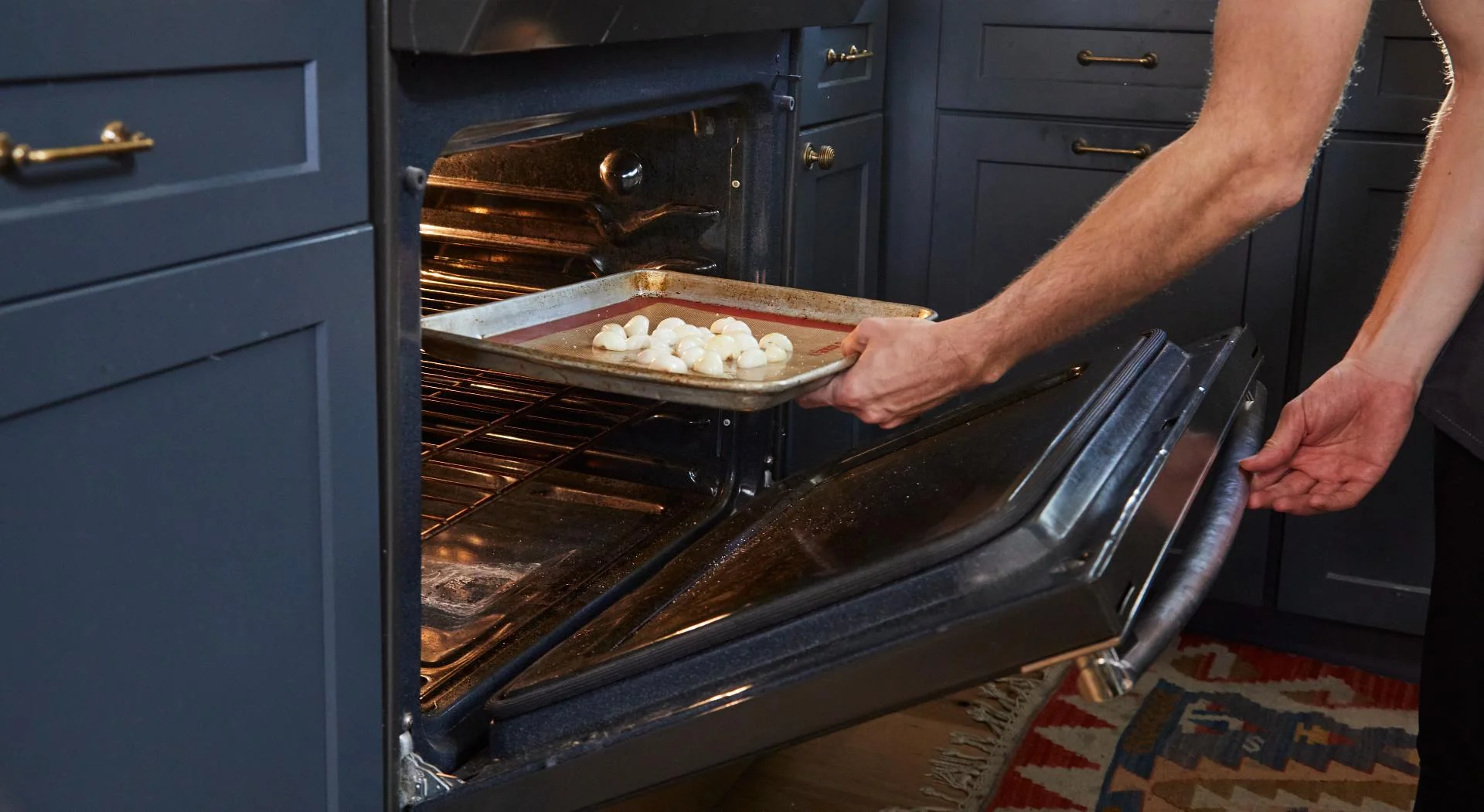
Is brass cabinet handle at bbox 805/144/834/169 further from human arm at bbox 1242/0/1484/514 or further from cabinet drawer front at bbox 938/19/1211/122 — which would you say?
human arm at bbox 1242/0/1484/514

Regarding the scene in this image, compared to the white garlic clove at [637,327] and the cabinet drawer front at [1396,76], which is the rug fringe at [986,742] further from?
the cabinet drawer front at [1396,76]

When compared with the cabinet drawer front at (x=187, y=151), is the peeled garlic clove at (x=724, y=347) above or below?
below

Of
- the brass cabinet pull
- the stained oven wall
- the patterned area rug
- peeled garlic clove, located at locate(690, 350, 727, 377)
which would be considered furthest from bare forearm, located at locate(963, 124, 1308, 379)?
the brass cabinet pull

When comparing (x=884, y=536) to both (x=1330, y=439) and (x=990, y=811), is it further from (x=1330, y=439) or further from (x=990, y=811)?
(x=990, y=811)

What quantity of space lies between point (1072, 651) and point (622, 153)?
3.08 ft

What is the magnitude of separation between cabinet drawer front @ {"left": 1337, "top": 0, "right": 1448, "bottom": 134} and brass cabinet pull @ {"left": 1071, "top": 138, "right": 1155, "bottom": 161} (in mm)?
270

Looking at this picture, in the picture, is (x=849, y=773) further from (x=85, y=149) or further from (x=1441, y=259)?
(x=85, y=149)

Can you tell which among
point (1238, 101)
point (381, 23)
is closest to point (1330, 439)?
point (1238, 101)

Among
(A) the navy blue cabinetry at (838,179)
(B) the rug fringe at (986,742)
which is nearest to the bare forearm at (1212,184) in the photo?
(A) the navy blue cabinetry at (838,179)

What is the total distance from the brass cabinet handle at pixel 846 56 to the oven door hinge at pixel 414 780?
1.13m

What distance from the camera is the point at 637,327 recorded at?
1325mm

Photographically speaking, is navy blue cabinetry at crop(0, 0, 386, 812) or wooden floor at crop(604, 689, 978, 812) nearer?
navy blue cabinetry at crop(0, 0, 386, 812)

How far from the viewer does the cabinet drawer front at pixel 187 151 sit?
0.71 meters

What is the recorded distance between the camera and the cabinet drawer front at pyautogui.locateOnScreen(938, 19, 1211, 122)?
209 centimetres
